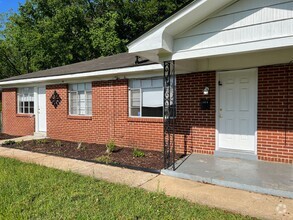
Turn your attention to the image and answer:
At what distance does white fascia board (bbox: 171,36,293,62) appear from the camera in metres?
4.08

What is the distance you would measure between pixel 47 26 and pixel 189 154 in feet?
69.9

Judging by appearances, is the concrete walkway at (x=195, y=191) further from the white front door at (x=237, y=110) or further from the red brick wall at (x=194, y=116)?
the white front door at (x=237, y=110)

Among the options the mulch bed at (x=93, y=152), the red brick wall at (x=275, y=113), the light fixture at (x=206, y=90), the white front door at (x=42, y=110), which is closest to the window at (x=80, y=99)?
the mulch bed at (x=93, y=152)

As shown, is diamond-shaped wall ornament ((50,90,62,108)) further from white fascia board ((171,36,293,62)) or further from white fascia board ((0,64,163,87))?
white fascia board ((171,36,293,62))

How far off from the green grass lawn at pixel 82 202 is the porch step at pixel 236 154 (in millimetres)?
3015

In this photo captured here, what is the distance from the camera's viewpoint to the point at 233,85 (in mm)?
6469

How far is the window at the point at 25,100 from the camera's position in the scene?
39.1 feet

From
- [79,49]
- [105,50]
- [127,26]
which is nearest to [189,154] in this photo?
[105,50]

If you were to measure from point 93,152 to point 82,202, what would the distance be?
3882 millimetres

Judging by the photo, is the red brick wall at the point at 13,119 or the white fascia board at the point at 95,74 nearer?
the white fascia board at the point at 95,74

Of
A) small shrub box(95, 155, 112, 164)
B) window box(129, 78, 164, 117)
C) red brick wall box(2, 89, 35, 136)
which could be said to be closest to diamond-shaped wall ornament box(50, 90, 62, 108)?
red brick wall box(2, 89, 35, 136)

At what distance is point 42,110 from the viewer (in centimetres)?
1147

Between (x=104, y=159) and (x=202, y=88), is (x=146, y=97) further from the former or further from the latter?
(x=104, y=159)

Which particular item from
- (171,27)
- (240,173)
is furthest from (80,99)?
(240,173)
